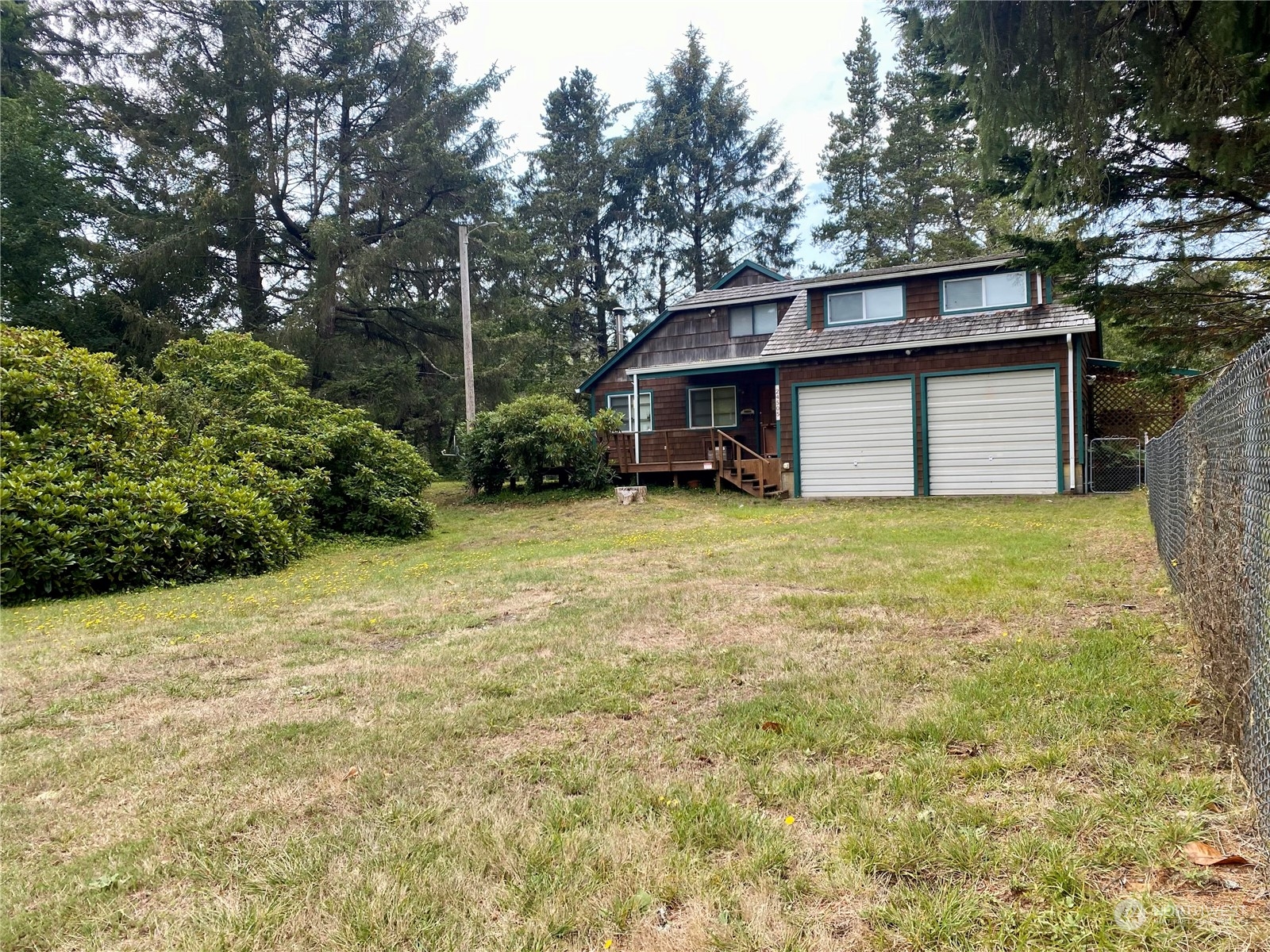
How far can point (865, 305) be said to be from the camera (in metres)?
15.4

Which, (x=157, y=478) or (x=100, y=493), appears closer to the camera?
(x=100, y=493)

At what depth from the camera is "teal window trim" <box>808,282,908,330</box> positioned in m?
15.0

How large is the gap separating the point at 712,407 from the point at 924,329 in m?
6.62

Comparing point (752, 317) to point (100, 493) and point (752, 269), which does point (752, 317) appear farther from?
point (100, 493)

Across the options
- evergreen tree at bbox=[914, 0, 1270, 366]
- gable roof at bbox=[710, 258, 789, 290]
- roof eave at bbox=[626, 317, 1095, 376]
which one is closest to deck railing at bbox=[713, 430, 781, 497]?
roof eave at bbox=[626, 317, 1095, 376]

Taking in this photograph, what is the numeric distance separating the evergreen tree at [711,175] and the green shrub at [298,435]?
24059 mm

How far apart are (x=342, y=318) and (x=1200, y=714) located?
24624 millimetres

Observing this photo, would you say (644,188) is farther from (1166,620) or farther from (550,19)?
(1166,620)

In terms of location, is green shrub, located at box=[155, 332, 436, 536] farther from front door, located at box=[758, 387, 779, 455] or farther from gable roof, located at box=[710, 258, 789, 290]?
gable roof, located at box=[710, 258, 789, 290]

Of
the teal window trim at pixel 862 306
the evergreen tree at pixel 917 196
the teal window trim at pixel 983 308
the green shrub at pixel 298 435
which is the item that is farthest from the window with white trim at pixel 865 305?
the evergreen tree at pixel 917 196

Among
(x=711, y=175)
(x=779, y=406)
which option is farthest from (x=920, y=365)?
(x=711, y=175)

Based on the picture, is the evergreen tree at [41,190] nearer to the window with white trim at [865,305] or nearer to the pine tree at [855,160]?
the window with white trim at [865,305]

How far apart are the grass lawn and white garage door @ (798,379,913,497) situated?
905cm

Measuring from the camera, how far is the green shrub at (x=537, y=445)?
1667cm
